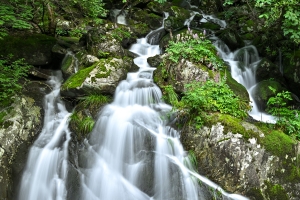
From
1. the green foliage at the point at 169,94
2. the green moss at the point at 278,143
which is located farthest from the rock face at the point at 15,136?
the green moss at the point at 278,143

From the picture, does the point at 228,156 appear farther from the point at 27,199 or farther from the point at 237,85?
the point at 27,199

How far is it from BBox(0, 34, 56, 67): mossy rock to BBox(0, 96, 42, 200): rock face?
Answer: 206cm

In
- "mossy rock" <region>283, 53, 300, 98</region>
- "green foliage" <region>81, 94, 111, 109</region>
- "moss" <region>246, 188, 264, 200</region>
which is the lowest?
"moss" <region>246, 188, 264, 200</region>

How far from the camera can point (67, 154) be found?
200 inches

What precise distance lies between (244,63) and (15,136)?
8.09 metres

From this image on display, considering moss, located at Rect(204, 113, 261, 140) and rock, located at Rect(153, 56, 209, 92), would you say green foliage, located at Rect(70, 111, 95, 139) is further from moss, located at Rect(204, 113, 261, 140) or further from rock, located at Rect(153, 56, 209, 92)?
moss, located at Rect(204, 113, 261, 140)

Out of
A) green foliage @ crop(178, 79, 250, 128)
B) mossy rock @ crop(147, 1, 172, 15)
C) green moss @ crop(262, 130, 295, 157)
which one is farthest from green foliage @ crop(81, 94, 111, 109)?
mossy rock @ crop(147, 1, 172, 15)

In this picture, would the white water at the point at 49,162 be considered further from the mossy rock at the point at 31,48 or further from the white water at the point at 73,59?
the mossy rock at the point at 31,48

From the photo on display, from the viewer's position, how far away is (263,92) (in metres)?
7.29

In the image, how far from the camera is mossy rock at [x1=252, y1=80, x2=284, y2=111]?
281 inches

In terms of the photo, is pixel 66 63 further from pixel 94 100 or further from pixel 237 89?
pixel 237 89

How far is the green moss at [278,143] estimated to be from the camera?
171 inches

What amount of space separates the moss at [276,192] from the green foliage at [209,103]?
1.59 metres

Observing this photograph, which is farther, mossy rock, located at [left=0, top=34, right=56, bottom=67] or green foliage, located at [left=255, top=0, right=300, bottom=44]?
mossy rock, located at [left=0, top=34, right=56, bottom=67]
